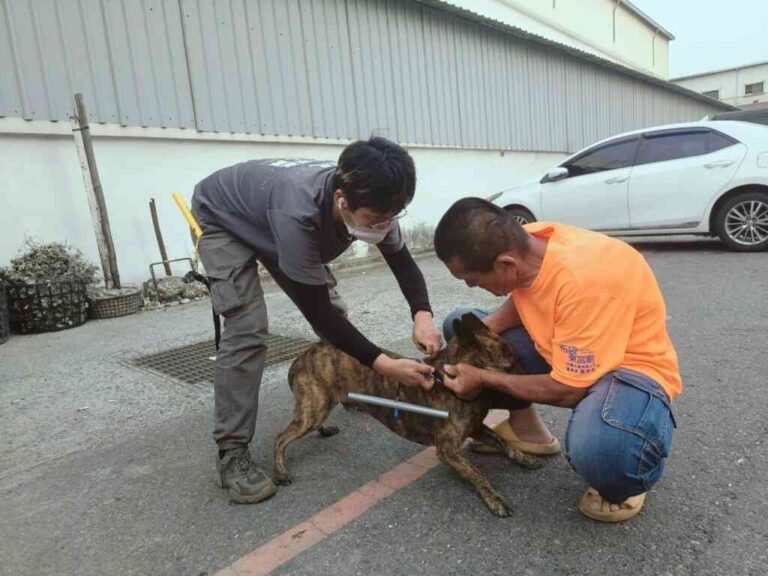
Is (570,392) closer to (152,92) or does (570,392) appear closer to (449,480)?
(449,480)

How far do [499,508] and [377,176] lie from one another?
1273mm

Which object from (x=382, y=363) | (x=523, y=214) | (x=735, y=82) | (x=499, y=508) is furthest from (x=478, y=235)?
(x=735, y=82)

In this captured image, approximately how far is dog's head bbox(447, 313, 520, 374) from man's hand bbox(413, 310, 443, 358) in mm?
176

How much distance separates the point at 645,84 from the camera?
711 inches

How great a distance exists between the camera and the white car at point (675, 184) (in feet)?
21.7

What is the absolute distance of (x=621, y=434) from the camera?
1.76 metres

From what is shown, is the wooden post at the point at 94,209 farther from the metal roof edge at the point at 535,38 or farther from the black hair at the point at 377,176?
the metal roof edge at the point at 535,38

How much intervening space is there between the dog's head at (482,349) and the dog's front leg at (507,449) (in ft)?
1.23

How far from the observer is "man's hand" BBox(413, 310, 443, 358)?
94.1 inches

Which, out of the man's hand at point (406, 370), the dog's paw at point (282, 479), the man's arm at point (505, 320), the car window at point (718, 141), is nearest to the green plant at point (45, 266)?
the dog's paw at point (282, 479)

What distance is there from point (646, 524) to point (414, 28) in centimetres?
964

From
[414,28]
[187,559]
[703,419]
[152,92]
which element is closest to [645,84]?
[414,28]

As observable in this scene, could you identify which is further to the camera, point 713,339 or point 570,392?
point 713,339

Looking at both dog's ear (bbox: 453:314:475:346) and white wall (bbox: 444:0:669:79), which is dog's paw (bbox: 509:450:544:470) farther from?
white wall (bbox: 444:0:669:79)
